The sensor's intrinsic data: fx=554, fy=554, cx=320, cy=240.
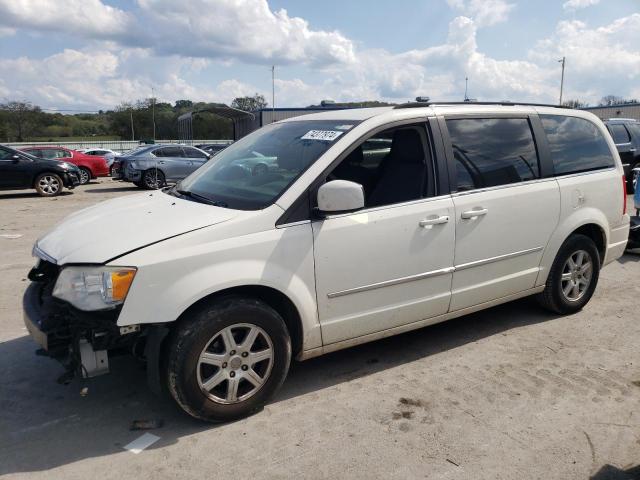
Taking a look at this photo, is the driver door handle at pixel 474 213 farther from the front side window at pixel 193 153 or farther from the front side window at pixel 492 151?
the front side window at pixel 193 153

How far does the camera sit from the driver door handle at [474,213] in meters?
4.03

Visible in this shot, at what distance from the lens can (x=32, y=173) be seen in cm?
1559

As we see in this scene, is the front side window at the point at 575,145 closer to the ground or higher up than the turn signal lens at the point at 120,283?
higher up

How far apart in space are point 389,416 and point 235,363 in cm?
100

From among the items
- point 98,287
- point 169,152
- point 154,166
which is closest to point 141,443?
point 98,287

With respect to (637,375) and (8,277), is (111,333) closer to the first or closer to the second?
(637,375)

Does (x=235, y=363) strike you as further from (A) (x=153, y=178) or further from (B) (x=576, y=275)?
(A) (x=153, y=178)

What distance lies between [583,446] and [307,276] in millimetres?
1823

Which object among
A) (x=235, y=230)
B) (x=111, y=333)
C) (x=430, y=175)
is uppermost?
(x=430, y=175)

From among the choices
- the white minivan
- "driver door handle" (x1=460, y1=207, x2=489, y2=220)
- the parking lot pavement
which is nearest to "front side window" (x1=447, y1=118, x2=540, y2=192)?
the white minivan

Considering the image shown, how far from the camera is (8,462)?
295cm

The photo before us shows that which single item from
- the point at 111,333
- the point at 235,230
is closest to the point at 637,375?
the point at 235,230

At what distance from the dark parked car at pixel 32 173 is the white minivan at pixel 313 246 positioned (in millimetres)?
13071

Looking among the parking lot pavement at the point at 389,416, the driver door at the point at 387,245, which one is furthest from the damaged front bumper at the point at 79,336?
the driver door at the point at 387,245
